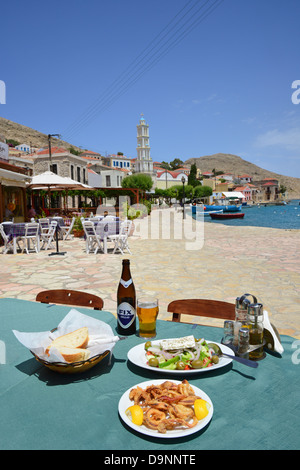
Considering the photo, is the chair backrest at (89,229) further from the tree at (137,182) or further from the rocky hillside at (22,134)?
the rocky hillside at (22,134)

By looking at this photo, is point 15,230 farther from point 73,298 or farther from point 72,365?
point 72,365

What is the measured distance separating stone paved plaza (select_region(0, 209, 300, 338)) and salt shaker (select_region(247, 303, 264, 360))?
2327 millimetres

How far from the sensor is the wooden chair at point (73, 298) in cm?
214

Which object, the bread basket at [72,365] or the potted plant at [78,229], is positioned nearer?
the bread basket at [72,365]

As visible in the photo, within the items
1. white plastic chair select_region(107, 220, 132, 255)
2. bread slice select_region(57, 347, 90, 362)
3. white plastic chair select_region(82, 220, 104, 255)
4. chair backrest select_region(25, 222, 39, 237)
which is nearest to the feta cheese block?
bread slice select_region(57, 347, 90, 362)

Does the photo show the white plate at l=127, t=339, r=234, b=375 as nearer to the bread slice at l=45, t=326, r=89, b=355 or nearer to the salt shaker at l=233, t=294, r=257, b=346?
the salt shaker at l=233, t=294, r=257, b=346

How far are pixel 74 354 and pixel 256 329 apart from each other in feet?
2.44

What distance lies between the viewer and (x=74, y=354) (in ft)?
3.90

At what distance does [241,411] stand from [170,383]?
242 mm

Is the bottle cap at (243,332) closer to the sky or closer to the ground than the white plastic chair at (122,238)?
closer to the sky

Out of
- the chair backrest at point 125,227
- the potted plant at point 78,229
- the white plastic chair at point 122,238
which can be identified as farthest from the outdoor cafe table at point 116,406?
the potted plant at point 78,229

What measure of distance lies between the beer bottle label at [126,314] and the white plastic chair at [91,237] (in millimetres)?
7372

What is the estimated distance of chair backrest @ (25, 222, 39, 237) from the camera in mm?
9031

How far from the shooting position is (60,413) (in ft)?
3.29
